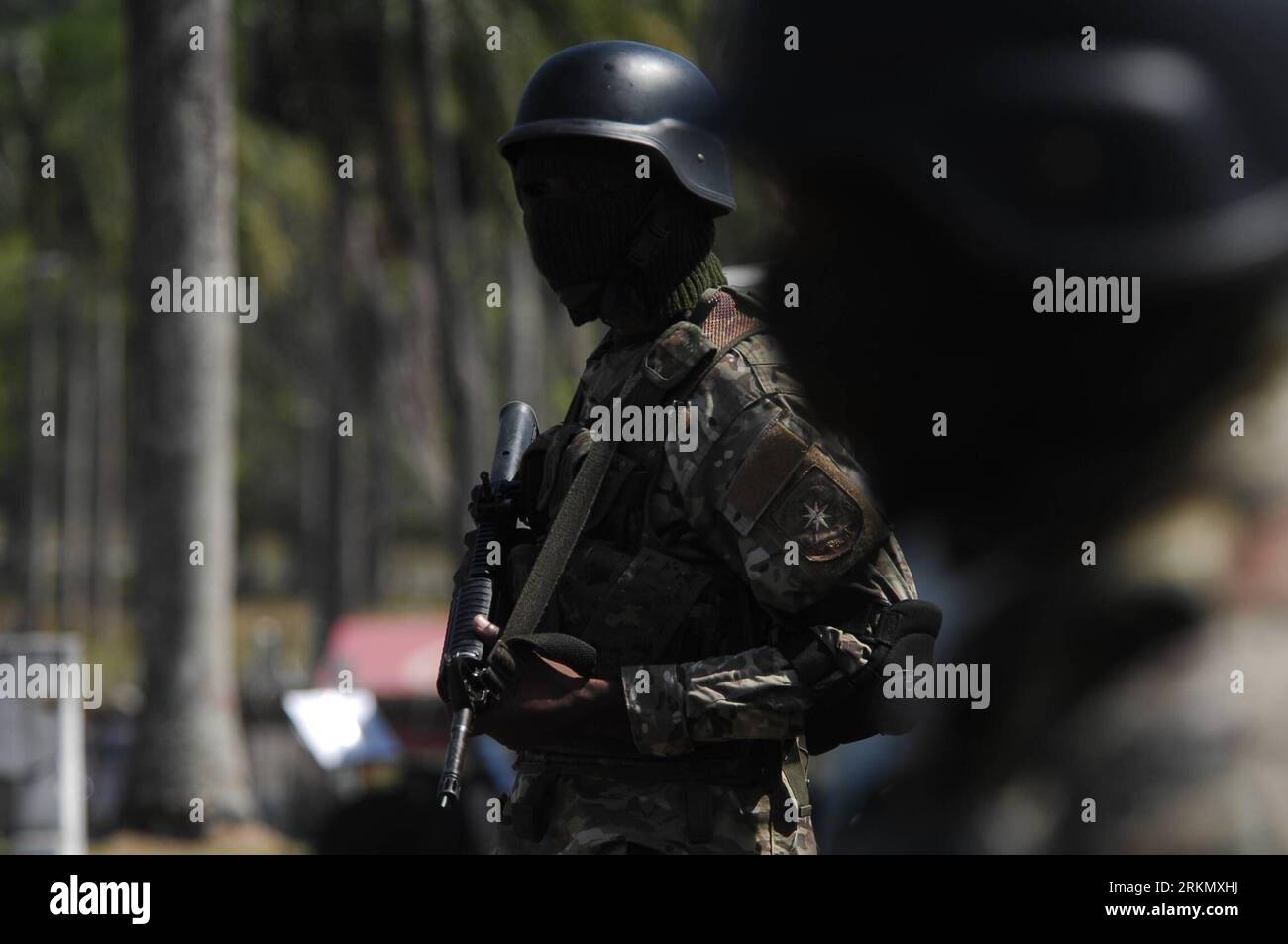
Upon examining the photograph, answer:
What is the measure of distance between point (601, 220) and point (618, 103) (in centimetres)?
15

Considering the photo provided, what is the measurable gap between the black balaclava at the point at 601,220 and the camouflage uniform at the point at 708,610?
0.30ft

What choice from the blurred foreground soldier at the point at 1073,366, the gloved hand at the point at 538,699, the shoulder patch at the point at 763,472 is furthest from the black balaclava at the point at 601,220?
the blurred foreground soldier at the point at 1073,366

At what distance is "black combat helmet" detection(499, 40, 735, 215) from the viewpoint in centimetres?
223

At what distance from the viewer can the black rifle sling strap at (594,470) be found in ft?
7.63

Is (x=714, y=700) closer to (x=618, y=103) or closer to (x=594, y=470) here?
(x=594, y=470)

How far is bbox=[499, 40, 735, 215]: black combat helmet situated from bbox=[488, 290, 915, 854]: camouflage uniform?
8.7 inches

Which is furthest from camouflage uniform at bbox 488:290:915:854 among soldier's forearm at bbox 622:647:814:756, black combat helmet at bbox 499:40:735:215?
black combat helmet at bbox 499:40:735:215

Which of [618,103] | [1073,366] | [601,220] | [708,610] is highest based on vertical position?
[618,103]

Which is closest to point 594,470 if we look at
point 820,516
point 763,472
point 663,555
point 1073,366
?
point 663,555

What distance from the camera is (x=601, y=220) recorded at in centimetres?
230

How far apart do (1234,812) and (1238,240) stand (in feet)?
0.57

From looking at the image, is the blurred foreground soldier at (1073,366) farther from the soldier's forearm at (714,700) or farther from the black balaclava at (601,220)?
the black balaclava at (601,220)

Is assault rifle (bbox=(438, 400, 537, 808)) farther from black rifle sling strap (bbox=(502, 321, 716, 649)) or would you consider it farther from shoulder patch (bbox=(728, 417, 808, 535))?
shoulder patch (bbox=(728, 417, 808, 535))
